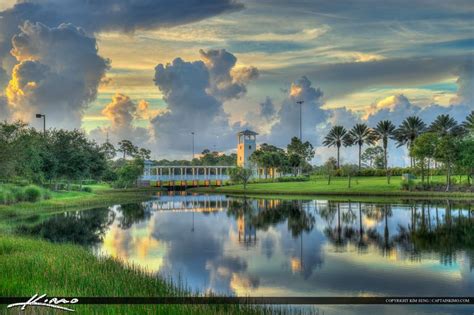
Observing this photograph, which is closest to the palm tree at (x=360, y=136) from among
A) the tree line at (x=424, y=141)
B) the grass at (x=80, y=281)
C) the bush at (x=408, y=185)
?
the tree line at (x=424, y=141)

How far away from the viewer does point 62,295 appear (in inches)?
503

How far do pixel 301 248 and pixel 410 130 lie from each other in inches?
3594

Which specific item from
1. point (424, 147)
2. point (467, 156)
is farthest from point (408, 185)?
point (467, 156)

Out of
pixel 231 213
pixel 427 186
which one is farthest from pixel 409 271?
pixel 427 186

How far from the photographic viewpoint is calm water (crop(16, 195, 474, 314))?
18500 mm

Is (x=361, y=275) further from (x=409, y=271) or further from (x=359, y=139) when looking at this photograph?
(x=359, y=139)

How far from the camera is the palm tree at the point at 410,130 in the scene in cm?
11025

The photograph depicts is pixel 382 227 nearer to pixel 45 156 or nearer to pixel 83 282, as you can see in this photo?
pixel 83 282

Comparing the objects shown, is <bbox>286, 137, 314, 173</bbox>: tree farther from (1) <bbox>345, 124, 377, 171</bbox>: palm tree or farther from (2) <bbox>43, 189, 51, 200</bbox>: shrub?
(2) <bbox>43, 189, 51, 200</bbox>: shrub

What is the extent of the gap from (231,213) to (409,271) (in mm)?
30550

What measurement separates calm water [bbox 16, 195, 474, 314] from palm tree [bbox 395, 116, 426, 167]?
214ft

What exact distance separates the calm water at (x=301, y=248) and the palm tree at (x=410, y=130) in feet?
214

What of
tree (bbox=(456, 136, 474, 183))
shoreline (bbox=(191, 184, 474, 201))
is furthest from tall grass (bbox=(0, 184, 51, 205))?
tree (bbox=(456, 136, 474, 183))

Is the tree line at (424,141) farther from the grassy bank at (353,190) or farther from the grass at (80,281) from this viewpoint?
the grass at (80,281)
